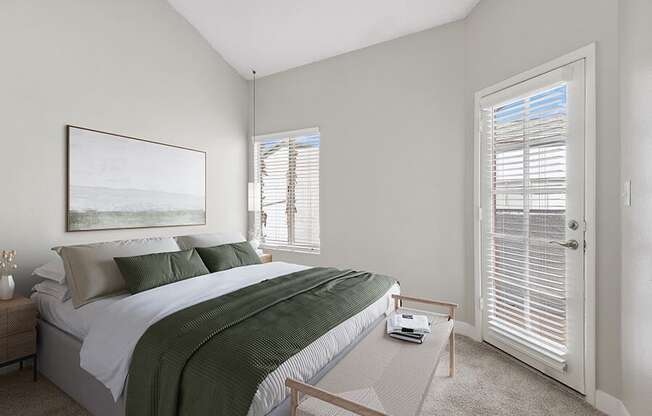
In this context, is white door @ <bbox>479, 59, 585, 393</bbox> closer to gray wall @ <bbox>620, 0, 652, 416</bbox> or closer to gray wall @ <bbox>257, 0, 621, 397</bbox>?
gray wall @ <bbox>257, 0, 621, 397</bbox>

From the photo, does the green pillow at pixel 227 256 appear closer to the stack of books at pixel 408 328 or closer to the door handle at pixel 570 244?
the stack of books at pixel 408 328

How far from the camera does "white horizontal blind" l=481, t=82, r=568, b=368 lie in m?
2.34

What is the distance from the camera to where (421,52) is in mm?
3434

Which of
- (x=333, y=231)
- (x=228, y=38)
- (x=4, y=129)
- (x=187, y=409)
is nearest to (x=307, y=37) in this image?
(x=228, y=38)

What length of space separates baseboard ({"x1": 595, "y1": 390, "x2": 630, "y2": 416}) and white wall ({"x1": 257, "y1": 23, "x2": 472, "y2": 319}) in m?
1.19

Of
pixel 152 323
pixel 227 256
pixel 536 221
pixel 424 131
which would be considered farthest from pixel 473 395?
pixel 424 131

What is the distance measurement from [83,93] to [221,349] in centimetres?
278

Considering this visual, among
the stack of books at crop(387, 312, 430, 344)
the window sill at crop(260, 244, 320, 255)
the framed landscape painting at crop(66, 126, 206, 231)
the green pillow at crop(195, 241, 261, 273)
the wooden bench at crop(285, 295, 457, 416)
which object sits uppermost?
the framed landscape painting at crop(66, 126, 206, 231)

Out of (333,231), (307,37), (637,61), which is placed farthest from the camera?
(333,231)

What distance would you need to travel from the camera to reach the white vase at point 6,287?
2312mm

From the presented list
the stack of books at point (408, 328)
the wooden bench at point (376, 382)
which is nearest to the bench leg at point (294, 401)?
the wooden bench at point (376, 382)

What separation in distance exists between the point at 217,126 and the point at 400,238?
2719 millimetres

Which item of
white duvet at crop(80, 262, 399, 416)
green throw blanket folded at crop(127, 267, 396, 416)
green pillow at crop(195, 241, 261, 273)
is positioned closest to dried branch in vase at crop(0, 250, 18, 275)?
white duvet at crop(80, 262, 399, 416)

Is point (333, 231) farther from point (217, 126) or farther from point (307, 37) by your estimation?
point (307, 37)
